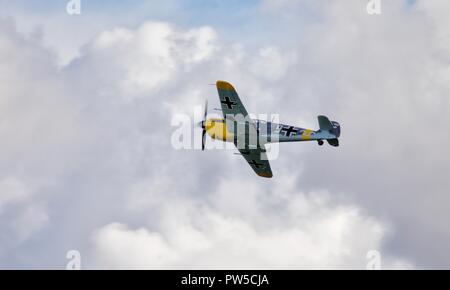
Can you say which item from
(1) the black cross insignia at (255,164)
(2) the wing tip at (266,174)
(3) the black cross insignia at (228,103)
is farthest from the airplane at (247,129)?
(2) the wing tip at (266,174)

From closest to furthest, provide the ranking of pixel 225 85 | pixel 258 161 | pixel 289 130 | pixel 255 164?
pixel 225 85, pixel 289 130, pixel 258 161, pixel 255 164

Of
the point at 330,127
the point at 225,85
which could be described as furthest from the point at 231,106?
the point at 330,127

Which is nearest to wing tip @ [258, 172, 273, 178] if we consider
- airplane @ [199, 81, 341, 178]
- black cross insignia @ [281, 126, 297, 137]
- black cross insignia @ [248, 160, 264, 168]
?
black cross insignia @ [248, 160, 264, 168]

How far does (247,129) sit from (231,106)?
207cm

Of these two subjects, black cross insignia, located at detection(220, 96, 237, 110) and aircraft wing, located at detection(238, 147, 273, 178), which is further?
aircraft wing, located at detection(238, 147, 273, 178)

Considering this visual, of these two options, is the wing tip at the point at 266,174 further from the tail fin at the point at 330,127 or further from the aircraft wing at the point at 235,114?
the tail fin at the point at 330,127

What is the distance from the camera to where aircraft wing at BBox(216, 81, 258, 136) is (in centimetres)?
6284

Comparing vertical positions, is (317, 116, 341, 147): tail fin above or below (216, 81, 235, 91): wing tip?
below

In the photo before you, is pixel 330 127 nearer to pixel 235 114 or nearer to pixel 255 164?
pixel 235 114

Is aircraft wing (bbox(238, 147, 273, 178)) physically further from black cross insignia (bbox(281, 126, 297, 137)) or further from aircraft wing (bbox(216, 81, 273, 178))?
black cross insignia (bbox(281, 126, 297, 137))

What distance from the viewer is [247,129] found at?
64.2 meters

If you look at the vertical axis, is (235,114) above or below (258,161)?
below
